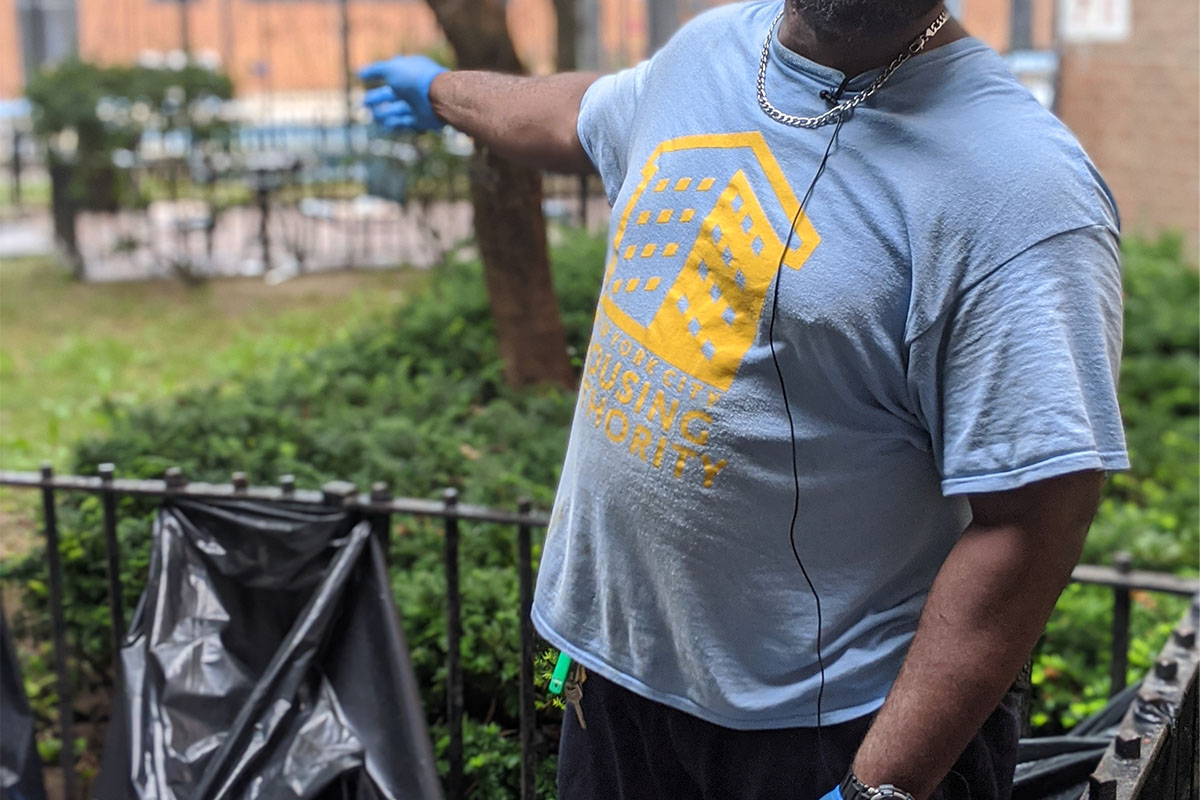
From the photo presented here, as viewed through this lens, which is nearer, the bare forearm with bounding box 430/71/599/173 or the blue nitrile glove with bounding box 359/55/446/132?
the bare forearm with bounding box 430/71/599/173

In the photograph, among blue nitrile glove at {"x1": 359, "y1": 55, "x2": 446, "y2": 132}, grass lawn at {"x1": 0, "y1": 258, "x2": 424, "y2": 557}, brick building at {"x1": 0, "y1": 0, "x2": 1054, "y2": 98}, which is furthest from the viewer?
brick building at {"x1": 0, "y1": 0, "x2": 1054, "y2": 98}

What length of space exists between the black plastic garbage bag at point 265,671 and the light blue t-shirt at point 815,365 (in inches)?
38.3

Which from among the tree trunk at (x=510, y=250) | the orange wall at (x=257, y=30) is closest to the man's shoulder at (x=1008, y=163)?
the tree trunk at (x=510, y=250)

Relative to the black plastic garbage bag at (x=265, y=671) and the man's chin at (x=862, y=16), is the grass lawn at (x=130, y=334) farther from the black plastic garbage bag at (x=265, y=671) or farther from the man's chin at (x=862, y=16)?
the man's chin at (x=862, y=16)

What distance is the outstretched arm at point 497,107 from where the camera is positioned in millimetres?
2105

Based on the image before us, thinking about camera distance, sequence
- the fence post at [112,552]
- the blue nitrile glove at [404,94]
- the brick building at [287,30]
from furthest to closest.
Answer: the brick building at [287,30] < the fence post at [112,552] < the blue nitrile glove at [404,94]

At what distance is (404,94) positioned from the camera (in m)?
2.47

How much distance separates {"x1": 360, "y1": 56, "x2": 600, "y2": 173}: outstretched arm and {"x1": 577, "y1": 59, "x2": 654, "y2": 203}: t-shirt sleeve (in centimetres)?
7

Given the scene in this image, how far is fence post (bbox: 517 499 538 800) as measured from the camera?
2.64 meters

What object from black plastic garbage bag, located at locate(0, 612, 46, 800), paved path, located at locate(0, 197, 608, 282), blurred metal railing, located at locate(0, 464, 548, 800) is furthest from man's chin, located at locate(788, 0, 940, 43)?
paved path, located at locate(0, 197, 608, 282)

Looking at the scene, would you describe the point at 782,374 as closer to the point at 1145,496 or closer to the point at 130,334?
the point at 1145,496

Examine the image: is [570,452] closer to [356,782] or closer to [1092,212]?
[1092,212]

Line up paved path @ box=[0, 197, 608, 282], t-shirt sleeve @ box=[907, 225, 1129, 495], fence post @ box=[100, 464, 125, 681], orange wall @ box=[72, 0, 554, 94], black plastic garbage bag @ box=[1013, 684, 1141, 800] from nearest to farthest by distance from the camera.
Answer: t-shirt sleeve @ box=[907, 225, 1129, 495] < black plastic garbage bag @ box=[1013, 684, 1141, 800] < fence post @ box=[100, 464, 125, 681] < paved path @ box=[0, 197, 608, 282] < orange wall @ box=[72, 0, 554, 94]

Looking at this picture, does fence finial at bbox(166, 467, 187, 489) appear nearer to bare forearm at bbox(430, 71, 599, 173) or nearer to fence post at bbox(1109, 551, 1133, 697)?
bare forearm at bbox(430, 71, 599, 173)
